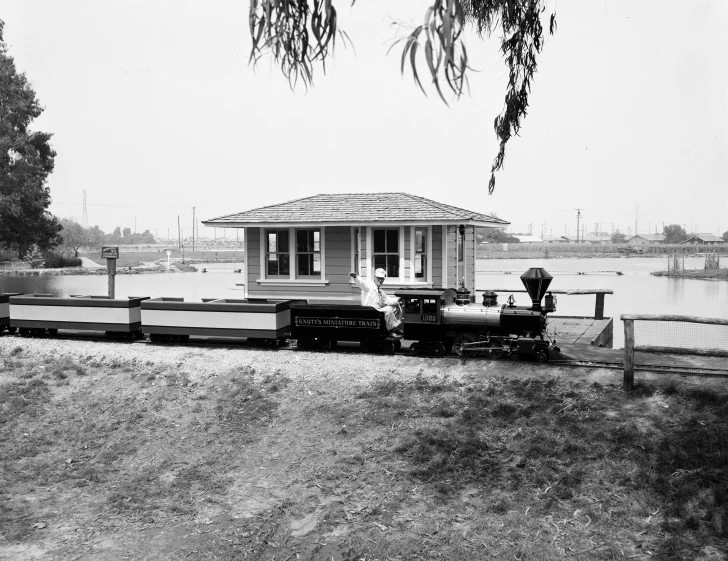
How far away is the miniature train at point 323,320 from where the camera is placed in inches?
436

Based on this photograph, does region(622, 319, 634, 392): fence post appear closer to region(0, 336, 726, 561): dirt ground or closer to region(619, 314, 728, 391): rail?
region(619, 314, 728, 391): rail

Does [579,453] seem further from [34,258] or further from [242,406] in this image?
[34,258]

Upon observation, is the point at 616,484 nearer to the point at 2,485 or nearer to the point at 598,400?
the point at 598,400

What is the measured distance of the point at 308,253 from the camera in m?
16.3

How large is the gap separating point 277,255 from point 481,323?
689cm

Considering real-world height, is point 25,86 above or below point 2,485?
above

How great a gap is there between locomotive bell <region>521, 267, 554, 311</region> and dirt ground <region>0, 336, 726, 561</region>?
1.22 meters

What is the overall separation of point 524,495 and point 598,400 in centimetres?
246

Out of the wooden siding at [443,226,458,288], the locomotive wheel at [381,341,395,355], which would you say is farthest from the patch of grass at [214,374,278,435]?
the wooden siding at [443,226,458,288]

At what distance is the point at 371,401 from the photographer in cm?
992

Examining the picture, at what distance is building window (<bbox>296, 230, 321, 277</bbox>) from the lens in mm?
16328

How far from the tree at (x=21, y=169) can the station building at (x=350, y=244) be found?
949 inches

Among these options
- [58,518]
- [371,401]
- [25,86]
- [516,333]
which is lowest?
[58,518]

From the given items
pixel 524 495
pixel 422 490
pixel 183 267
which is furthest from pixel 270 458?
pixel 183 267
